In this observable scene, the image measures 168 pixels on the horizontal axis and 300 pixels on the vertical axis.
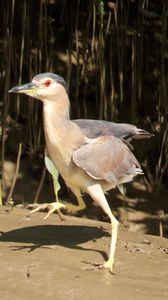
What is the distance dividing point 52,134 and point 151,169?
11.4 ft

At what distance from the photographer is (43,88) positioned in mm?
4477

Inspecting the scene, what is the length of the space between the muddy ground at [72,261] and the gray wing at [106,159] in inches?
20.0

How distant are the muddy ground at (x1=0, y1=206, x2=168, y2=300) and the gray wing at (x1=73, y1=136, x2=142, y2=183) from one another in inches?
20.0

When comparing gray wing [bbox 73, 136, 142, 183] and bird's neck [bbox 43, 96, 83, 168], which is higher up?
bird's neck [bbox 43, 96, 83, 168]

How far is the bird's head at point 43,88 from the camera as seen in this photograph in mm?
4395

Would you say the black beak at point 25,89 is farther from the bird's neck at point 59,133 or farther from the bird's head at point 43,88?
the bird's neck at point 59,133

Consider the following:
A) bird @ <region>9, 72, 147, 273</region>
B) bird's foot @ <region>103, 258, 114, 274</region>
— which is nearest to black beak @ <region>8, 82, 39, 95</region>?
bird @ <region>9, 72, 147, 273</region>

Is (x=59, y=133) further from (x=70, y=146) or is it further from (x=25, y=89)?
(x=25, y=89)

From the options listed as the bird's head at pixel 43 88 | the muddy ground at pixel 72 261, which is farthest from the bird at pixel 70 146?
the muddy ground at pixel 72 261

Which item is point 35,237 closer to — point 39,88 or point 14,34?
point 39,88

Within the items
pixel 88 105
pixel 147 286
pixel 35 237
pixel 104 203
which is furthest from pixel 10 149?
pixel 147 286

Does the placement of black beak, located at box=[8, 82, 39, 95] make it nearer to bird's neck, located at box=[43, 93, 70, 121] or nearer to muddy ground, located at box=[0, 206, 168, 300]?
bird's neck, located at box=[43, 93, 70, 121]

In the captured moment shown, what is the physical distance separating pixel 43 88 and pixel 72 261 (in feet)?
3.51

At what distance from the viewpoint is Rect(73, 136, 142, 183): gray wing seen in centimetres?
452
